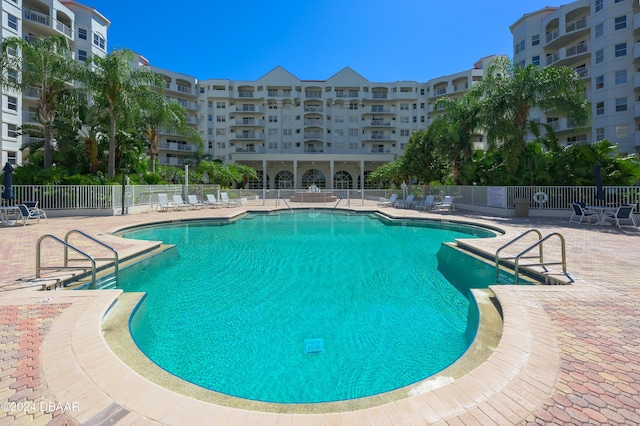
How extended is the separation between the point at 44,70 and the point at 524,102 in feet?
86.5

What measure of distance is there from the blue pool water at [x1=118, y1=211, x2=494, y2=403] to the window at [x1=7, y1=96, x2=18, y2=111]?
104ft

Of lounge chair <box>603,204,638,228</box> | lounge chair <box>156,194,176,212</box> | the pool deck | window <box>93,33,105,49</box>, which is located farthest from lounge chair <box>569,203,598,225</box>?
window <box>93,33,105,49</box>

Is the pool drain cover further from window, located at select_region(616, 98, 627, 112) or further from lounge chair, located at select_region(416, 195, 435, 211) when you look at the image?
window, located at select_region(616, 98, 627, 112)

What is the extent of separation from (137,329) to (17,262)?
4.55m

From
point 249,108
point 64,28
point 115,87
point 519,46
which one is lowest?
point 115,87

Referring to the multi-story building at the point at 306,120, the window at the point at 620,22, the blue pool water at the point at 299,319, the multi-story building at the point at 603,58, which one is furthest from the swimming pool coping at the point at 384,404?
the multi-story building at the point at 306,120

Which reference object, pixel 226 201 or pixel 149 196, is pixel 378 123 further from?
pixel 149 196

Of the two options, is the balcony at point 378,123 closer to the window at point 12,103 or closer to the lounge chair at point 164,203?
the lounge chair at point 164,203

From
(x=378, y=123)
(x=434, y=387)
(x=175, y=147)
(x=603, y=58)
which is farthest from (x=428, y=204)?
(x=175, y=147)

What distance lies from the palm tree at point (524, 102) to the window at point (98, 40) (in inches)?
1671

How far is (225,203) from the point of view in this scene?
24969 mm

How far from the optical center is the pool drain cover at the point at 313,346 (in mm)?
4074

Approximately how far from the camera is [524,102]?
58.0 feet

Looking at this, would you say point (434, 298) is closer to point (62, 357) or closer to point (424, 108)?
point (62, 357)
